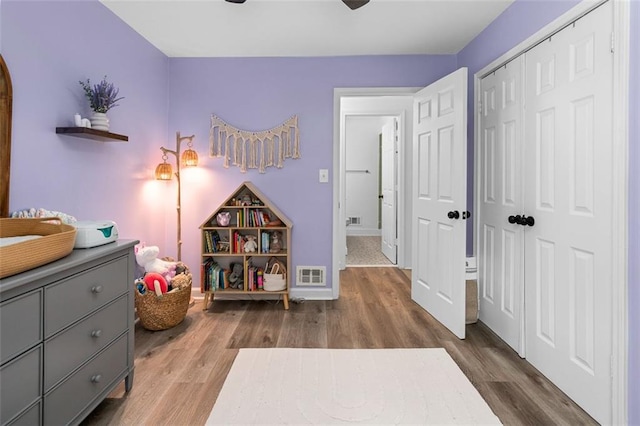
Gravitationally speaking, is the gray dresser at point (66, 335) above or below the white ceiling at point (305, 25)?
below

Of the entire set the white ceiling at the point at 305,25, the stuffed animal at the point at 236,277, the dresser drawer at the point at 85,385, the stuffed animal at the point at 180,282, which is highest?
the white ceiling at the point at 305,25

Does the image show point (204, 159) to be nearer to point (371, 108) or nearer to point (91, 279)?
point (91, 279)

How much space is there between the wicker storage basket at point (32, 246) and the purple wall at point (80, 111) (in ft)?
1.16

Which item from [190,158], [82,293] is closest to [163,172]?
[190,158]

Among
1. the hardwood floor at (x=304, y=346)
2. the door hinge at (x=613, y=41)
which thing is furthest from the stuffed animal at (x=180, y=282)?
the door hinge at (x=613, y=41)

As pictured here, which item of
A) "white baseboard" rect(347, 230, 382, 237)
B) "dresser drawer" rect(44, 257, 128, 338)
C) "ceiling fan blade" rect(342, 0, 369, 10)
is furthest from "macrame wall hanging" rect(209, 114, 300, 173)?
"white baseboard" rect(347, 230, 382, 237)

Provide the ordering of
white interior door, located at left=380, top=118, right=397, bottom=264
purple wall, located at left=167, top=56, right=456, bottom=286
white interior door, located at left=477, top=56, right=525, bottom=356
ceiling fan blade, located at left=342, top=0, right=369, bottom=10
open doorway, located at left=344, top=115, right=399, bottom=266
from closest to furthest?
ceiling fan blade, located at left=342, top=0, right=369, bottom=10
white interior door, located at left=477, top=56, right=525, bottom=356
purple wall, located at left=167, top=56, right=456, bottom=286
white interior door, located at left=380, top=118, right=397, bottom=264
open doorway, located at left=344, top=115, right=399, bottom=266

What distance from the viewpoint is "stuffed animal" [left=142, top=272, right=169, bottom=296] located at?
2.65 m

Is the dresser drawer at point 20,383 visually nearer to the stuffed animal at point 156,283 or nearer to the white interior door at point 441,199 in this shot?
the stuffed animal at point 156,283

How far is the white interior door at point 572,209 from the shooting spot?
1658 mm

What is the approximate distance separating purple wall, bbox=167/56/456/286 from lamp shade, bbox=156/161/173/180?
0.34 metres

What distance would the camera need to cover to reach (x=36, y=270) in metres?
1.28

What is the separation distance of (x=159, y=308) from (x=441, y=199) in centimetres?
239

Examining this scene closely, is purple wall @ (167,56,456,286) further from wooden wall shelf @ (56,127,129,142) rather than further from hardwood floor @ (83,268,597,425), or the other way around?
wooden wall shelf @ (56,127,129,142)
